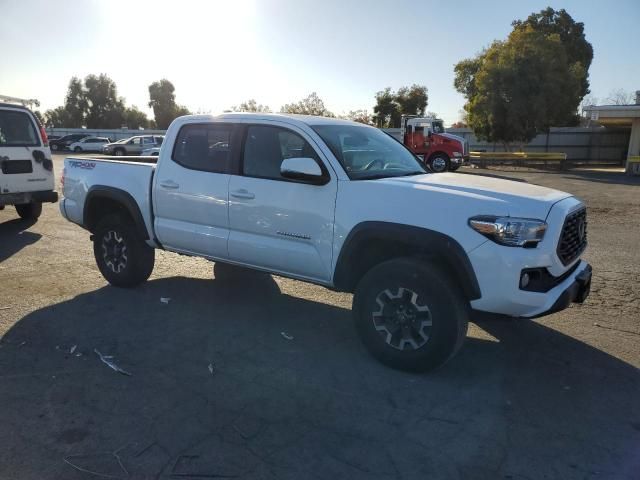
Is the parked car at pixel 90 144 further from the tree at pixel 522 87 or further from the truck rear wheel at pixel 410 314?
the truck rear wheel at pixel 410 314

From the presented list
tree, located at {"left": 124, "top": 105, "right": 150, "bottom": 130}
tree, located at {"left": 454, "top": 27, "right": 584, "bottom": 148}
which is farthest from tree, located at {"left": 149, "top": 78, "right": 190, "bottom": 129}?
tree, located at {"left": 454, "top": 27, "right": 584, "bottom": 148}

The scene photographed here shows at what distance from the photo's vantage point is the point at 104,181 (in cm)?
575

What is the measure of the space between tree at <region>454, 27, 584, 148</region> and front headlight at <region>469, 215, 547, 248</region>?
30.7m

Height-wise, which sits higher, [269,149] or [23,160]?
[269,149]

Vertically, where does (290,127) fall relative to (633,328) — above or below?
above

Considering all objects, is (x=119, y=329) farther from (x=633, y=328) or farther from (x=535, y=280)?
(x=633, y=328)

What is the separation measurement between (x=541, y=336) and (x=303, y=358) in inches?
87.2

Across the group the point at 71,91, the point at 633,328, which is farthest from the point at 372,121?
the point at 633,328

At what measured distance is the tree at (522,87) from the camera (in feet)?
102

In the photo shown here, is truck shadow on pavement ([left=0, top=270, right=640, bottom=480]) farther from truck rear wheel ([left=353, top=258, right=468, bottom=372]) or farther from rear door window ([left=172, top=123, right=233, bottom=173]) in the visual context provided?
rear door window ([left=172, top=123, right=233, bottom=173])

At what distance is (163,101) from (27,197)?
76.6 meters

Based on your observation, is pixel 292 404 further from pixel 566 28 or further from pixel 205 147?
pixel 566 28

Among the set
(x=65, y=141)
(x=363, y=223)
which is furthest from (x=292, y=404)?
(x=65, y=141)

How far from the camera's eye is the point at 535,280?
3.51 metres
